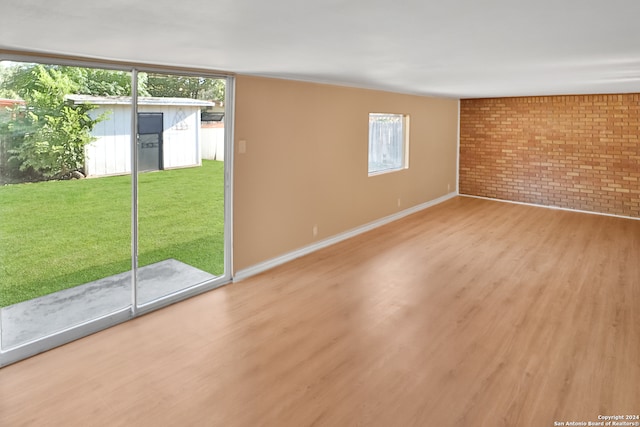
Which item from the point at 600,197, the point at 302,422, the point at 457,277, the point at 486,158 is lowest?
the point at 302,422

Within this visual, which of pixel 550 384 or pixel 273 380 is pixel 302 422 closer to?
pixel 273 380

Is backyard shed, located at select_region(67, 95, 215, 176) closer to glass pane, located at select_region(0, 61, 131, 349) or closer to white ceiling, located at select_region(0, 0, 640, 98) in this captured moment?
glass pane, located at select_region(0, 61, 131, 349)

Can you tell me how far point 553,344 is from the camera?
308 cm

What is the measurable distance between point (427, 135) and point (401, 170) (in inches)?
47.9

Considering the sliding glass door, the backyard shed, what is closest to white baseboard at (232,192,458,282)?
the sliding glass door

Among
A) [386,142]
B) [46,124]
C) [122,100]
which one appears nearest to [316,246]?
[386,142]

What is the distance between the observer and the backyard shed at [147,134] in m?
3.48

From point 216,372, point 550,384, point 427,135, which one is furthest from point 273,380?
point 427,135

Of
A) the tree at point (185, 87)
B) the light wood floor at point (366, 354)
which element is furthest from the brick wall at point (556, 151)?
the tree at point (185, 87)

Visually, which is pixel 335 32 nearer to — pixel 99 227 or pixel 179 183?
pixel 179 183

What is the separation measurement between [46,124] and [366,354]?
2872 mm

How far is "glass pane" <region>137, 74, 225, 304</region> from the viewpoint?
387 centimetres

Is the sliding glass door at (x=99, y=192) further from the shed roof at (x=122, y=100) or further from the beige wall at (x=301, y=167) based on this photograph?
the beige wall at (x=301, y=167)

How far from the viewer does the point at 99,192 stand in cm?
394
